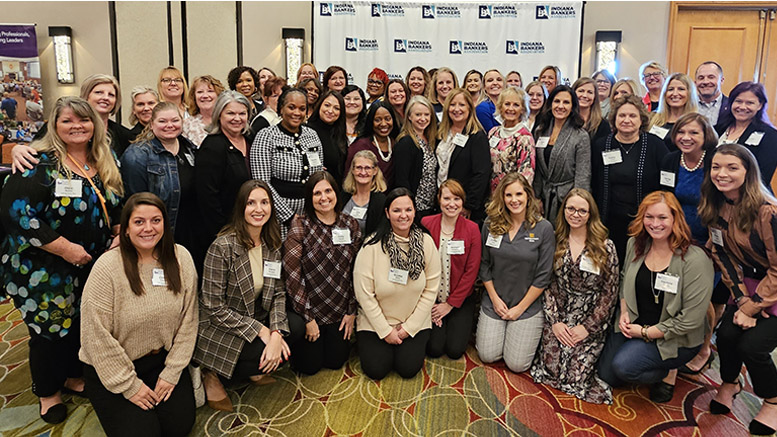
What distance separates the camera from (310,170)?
9.69 ft

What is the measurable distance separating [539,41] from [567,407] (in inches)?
191

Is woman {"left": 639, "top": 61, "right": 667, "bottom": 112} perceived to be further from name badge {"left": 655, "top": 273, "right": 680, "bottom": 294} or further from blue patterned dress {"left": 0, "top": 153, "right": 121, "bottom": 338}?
blue patterned dress {"left": 0, "top": 153, "right": 121, "bottom": 338}

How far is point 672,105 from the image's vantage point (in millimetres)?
3221

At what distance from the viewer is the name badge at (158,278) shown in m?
2.05

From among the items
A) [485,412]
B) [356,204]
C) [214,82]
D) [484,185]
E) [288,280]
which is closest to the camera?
[485,412]

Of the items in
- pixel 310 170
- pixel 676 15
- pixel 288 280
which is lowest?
pixel 288 280

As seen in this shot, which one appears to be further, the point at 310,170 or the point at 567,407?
the point at 310,170

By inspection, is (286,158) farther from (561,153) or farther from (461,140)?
(561,153)

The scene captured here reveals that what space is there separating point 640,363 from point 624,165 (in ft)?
4.04

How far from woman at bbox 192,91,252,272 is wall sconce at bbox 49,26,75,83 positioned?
17.5ft

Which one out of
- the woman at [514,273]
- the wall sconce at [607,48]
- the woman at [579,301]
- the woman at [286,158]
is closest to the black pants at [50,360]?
the woman at [286,158]

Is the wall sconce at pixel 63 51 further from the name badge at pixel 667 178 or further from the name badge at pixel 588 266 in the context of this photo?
the name badge at pixel 667 178

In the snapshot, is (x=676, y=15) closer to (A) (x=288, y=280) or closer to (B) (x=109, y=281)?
(A) (x=288, y=280)

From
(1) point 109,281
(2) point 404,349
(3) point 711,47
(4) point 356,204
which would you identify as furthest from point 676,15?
(1) point 109,281
